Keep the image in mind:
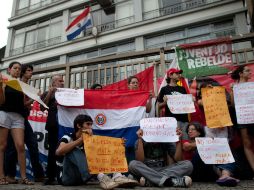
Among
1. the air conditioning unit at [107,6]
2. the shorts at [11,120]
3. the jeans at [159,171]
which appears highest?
the air conditioning unit at [107,6]

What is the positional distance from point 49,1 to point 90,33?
190 inches

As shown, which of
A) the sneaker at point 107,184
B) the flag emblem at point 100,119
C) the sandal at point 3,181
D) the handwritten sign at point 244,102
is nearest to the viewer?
the sneaker at point 107,184

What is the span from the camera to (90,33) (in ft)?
49.1

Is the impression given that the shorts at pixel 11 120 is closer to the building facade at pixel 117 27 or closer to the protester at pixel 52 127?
the protester at pixel 52 127

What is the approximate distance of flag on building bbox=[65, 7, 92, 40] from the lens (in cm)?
1375

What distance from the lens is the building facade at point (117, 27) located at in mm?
11570

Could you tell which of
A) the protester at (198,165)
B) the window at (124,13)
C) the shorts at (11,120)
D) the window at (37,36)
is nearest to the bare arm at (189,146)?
the protester at (198,165)

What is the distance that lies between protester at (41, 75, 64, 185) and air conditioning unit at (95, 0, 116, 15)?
12.0 metres

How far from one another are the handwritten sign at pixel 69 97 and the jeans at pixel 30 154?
575 mm

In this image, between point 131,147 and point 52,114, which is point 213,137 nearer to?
point 131,147

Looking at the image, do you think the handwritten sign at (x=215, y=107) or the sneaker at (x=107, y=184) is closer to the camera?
the sneaker at (x=107, y=184)

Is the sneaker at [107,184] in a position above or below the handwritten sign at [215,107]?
below

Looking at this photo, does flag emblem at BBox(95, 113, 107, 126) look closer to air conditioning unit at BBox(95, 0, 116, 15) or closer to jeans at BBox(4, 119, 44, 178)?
jeans at BBox(4, 119, 44, 178)

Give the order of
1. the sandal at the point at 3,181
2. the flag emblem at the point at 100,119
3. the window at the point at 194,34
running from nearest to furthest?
the sandal at the point at 3,181
the flag emblem at the point at 100,119
the window at the point at 194,34
